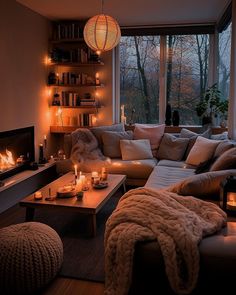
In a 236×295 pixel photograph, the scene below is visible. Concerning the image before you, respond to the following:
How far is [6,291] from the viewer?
2141 mm

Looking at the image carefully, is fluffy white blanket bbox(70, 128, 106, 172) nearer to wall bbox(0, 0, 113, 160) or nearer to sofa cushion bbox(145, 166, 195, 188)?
wall bbox(0, 0, 113, 160)

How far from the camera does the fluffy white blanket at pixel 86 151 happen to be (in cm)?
442

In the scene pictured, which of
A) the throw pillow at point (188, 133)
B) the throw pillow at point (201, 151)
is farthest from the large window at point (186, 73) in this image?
the throw pillow at point (201, 151)

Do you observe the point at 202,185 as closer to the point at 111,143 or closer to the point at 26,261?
the point at 26,261

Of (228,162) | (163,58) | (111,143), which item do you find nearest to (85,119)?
(111,143)

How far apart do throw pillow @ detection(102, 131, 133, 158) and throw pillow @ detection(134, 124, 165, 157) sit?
276 millimetres

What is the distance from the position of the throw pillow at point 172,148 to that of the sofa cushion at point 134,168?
1.29ft

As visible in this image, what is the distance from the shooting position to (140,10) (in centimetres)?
453

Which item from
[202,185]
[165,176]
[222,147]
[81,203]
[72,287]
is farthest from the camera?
[165,176]

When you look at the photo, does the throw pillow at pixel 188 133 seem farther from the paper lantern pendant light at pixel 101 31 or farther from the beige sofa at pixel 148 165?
the paper lantern pendant light at pixel 101 31

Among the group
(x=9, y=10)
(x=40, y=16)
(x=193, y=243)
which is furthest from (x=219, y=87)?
(x=193, y=243)

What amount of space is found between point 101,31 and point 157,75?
2.35m

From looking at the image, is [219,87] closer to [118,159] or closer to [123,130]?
[123,130]

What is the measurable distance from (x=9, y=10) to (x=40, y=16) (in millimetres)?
919
